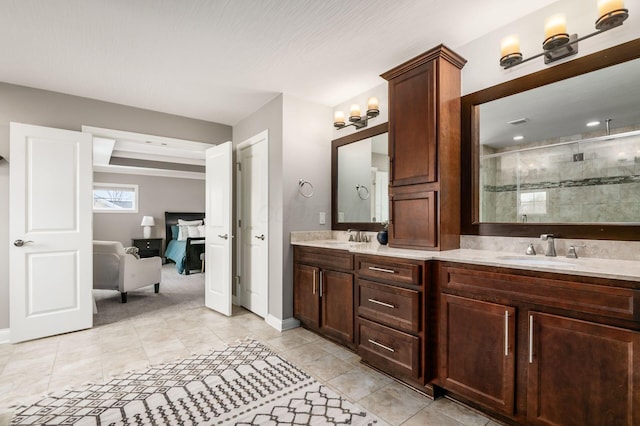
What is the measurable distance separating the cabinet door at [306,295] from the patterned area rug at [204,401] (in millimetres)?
646

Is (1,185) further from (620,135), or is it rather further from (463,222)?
(620,135)

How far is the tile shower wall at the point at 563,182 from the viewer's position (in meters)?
1.65

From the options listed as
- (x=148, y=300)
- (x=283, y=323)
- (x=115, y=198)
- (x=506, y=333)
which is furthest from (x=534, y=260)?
(x=115, y=198)

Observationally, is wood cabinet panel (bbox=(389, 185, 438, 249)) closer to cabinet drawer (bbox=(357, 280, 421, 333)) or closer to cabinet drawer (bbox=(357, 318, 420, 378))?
cabinet drawer (bbox=(357, 280, 421, 333))

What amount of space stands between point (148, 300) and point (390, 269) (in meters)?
3.75

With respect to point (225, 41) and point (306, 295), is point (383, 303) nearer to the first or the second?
point (306, 295)

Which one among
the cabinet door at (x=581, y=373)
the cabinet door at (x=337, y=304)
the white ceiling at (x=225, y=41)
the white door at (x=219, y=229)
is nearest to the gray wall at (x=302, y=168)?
the white ceiling at (x=225, y=41)

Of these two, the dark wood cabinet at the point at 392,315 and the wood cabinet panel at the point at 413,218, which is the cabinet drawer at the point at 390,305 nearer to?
the dark wood cabinet at the point at 392,315

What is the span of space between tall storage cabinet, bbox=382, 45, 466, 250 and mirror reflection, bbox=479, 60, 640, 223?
236mm

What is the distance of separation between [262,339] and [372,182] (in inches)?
75.7

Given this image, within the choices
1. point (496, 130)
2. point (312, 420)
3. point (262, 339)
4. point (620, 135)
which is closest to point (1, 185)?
point (262, 339)

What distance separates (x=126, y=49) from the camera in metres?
2.39

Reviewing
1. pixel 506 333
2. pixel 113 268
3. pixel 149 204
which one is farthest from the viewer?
pixel 149 204

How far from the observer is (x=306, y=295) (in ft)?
10.0
